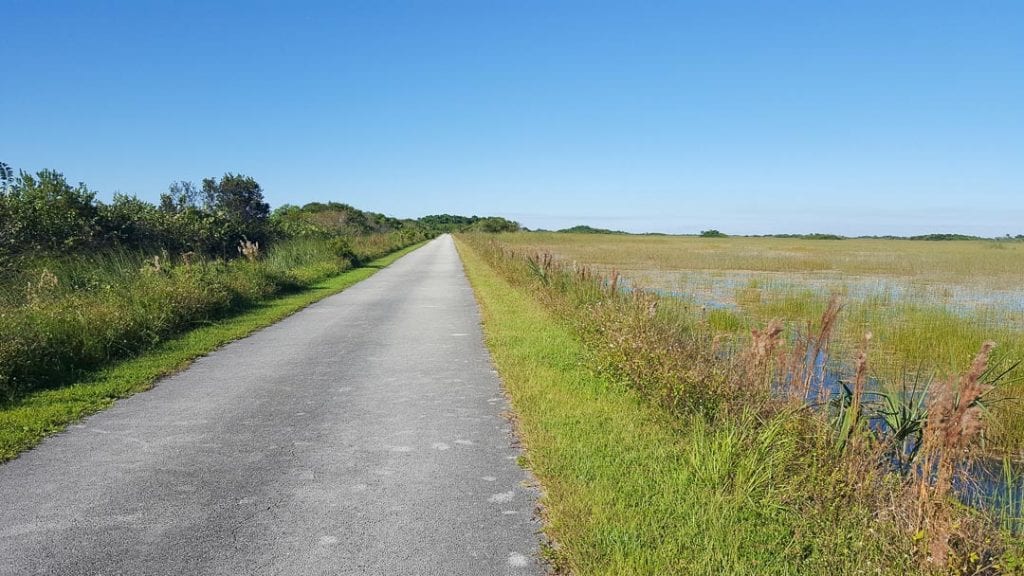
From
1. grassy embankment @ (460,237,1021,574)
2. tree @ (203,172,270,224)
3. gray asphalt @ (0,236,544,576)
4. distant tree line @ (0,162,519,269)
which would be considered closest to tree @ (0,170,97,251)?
distant tree line @ (0,162,519,269)

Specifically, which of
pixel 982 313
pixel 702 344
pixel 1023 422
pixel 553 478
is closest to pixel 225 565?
pixel 553 478

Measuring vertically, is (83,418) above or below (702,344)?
below

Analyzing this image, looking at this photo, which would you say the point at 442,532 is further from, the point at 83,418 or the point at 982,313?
the point at 982,313

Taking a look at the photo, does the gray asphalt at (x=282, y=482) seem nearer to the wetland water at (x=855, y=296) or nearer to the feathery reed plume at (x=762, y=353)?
the feathery reed plume at (x=762, y=353)

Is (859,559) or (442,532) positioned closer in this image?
(859,559)

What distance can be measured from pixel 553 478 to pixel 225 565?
2084 millimetres

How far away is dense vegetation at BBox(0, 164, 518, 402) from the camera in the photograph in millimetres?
7496

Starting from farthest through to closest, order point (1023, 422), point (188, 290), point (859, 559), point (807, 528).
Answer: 1. point (188, 290)
2. point (1023, 422)
3. point (807, 528)
4. point (859, 559)

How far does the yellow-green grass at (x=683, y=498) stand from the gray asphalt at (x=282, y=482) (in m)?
0.32

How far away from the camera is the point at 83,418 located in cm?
569

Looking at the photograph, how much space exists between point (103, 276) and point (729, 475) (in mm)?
11985

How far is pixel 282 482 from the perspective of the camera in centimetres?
423

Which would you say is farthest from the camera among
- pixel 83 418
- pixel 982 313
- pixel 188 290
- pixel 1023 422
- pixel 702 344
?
pixel 982 313

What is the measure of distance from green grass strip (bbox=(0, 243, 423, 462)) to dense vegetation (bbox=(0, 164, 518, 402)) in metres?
0.30
